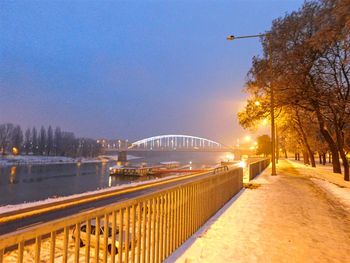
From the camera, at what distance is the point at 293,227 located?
666 cm

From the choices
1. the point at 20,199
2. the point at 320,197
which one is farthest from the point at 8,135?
the point at 320,197

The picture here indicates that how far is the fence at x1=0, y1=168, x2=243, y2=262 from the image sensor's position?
2461mm

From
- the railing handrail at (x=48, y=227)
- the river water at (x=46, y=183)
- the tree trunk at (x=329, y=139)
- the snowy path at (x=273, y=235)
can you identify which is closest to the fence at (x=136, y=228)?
the railing handrail at (x=48, y=227)

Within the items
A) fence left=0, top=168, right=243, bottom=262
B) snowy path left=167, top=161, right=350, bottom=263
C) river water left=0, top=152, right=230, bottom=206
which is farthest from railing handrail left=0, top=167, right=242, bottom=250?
river water left=0, top=152, right=230, bottom=206

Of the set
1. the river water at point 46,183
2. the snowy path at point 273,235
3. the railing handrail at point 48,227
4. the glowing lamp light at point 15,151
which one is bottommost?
the river water at point 46,183

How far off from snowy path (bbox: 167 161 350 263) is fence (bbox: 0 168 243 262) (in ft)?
1.14

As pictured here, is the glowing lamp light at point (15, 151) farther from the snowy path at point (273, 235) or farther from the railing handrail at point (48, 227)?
the railing handrail at point (48, 227)

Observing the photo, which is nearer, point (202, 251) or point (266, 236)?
point (202, 251)

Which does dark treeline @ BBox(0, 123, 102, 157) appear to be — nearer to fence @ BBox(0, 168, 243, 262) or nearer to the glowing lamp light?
the glowing lamp light

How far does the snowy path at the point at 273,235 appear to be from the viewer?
15.8ft

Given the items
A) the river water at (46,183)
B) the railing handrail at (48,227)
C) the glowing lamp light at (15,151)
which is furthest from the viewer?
the glowing lamp light at (15,151)

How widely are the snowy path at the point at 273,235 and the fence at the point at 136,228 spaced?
35 centimetres

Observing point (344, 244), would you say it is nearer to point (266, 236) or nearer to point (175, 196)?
point (266, 236)

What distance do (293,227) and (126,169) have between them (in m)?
61.1
